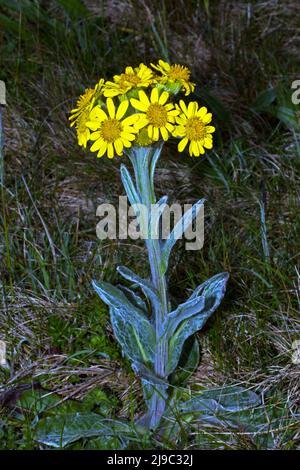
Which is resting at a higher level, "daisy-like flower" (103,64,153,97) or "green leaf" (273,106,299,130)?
"green leaf" (273,106,299,130)

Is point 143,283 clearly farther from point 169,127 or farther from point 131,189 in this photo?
point 169,127

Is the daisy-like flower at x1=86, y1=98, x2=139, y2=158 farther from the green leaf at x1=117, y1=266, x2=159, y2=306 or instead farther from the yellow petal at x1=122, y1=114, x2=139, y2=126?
the green leaf at x1=117, y1=266, x2=159, y2=306

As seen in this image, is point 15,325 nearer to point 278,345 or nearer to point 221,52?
point 278,345

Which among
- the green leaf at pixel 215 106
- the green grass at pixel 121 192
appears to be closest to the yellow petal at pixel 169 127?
the green grass at pixel 121 192

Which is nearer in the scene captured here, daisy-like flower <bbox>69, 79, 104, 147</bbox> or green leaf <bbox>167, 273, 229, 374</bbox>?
daisy-like flower <bbox>69, 79, 104, 147</bbox>

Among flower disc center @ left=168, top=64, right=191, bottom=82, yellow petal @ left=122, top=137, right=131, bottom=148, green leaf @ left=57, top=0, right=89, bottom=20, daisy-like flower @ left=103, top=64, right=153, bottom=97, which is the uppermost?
green leaf @ left=57, top=0, right=89, bottom=20

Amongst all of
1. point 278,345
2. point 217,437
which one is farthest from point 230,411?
point 278,345

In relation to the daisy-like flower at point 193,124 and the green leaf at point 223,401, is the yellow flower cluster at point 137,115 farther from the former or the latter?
the green leaf at point 223,401

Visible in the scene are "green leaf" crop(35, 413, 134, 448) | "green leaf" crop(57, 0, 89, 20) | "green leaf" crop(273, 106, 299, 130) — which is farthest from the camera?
"green leaf" crop(57, 0, 89, 20)

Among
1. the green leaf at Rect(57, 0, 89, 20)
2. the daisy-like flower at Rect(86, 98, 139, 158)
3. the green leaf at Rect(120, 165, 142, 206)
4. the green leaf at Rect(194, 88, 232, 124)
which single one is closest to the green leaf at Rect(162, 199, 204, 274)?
the green leaf at Rect(120, 165, 142, 206)
